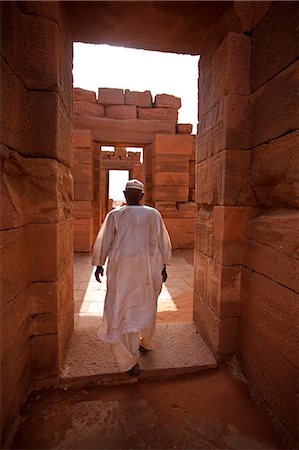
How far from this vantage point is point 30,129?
88.4 inches

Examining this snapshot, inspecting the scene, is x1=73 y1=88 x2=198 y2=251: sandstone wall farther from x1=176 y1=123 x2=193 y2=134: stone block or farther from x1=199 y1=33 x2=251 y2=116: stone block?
x1=199 y1=33 x2=251 y2=116: stone block

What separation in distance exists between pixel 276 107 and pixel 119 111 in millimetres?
7313

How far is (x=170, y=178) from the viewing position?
8.48 metres

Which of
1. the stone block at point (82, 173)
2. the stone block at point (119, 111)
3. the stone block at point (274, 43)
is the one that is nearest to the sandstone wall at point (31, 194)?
the stone block at point (274, 43)

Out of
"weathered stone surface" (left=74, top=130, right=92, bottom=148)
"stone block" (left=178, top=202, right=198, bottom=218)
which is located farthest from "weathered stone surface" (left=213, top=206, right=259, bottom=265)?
"weathered stone surface" (left=74, top=130, right=92, bottom=148)

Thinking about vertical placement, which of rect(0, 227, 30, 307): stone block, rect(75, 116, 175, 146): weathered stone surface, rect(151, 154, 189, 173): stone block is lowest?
rect(0, 227, 30, 307): stone block

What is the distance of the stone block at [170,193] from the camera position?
8.49 meters

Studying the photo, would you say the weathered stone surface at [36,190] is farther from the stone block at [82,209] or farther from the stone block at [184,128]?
the stone block at [184,128]

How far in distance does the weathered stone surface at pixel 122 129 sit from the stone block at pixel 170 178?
125 cm

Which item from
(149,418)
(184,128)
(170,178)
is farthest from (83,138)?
(149,418)

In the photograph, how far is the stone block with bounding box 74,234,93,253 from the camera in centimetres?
805

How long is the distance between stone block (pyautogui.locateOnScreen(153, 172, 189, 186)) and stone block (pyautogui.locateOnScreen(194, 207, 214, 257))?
17.1 feet


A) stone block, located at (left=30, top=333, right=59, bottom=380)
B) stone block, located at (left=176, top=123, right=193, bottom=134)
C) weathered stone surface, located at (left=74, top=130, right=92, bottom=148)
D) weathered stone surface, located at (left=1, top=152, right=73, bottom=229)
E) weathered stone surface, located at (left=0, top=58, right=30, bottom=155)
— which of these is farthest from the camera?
stone block, located at (left=176, top=123, right=193, bottom=134)

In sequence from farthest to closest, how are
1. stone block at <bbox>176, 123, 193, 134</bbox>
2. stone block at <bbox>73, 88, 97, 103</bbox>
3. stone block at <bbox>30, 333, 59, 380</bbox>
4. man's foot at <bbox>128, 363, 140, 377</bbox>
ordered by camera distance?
stone block at <bbox>176, 123, 193, 134</bbox> → stone block at <bbox>73, 88, 97, 103</bbox> → man's foot at <bbox>128, 363, 140, 377</bbox> → stone block at <bbox>30, 333, 59, 380</bbox>
